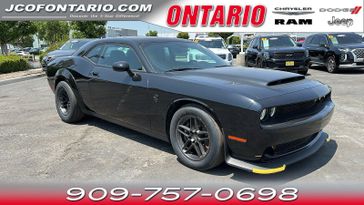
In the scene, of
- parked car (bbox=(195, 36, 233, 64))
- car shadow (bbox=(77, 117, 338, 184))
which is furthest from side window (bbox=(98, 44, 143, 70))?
parked car (bbox=(195, 36, 233, 64))

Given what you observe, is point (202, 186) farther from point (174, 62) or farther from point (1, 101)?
point (1, 101)

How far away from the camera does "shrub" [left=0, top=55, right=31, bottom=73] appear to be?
612 inches

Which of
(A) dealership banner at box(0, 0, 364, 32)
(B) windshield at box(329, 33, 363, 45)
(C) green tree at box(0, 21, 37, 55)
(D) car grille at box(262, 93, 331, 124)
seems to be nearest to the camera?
(D) car grille at box(262, 93, 331, 124)

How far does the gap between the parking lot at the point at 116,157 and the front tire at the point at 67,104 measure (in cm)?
14

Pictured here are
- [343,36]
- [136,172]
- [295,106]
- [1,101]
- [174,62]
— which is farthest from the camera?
[343,36]

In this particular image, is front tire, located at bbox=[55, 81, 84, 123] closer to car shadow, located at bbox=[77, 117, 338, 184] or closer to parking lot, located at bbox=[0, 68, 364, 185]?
parking lot, located at bbox=[0, 68, 364, 185]

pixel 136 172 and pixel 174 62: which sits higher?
pixel 174 62

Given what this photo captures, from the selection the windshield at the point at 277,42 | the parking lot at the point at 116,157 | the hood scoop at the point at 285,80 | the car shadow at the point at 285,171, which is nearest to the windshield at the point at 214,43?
the windshield at the point at 277,42

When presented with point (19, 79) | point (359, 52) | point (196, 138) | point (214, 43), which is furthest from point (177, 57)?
point (19, 79)

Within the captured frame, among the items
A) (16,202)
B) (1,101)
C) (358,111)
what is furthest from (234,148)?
(1,101)

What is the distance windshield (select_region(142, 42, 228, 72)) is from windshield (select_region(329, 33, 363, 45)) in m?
10.2

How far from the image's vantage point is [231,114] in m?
3.45

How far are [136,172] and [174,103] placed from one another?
889 mm

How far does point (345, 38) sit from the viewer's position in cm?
1377
